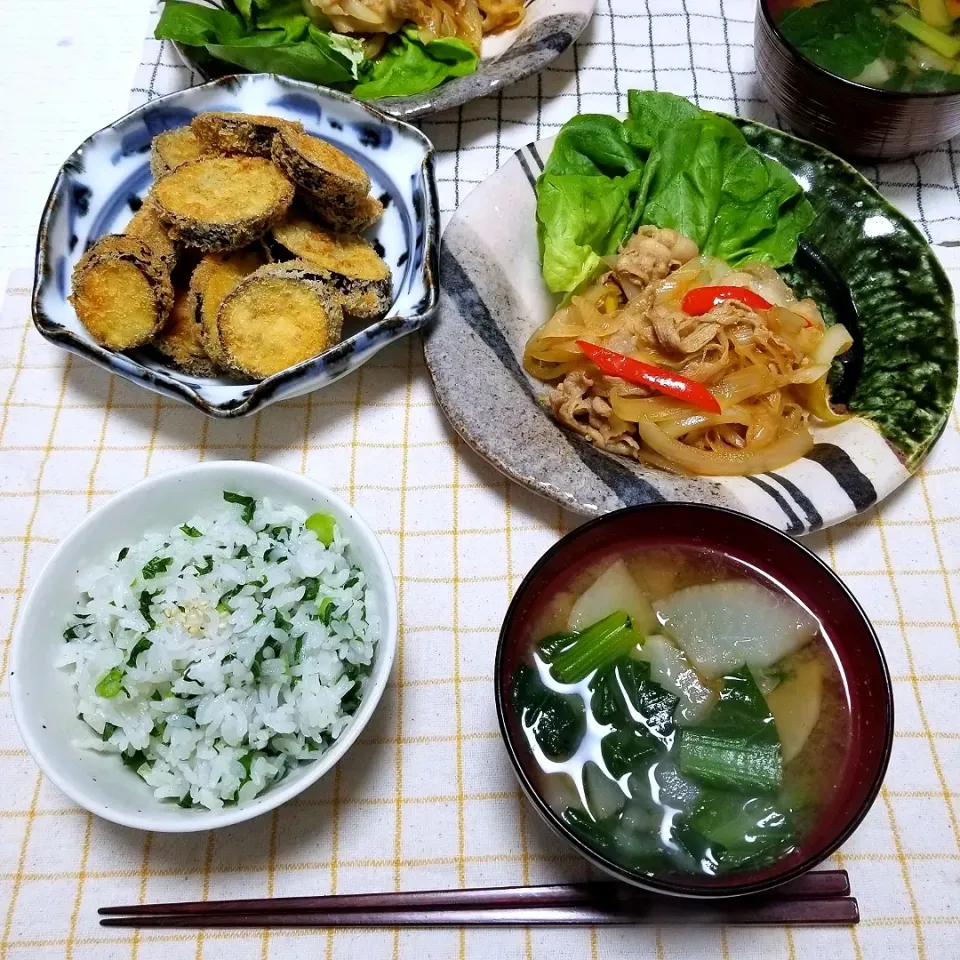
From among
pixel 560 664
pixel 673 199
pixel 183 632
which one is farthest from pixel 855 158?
pixel 183 632

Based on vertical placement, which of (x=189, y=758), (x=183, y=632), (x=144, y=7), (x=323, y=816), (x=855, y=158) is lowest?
(x=323, y=816)

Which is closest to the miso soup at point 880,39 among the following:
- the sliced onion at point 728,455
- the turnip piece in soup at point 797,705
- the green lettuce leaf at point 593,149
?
the green lettuce leaf at point 593,149

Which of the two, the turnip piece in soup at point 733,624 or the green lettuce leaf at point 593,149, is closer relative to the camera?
the turnip piece in soup at point 733,624

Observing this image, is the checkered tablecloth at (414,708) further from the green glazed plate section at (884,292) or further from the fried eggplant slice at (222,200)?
the fried eggplant slice at (222,200)

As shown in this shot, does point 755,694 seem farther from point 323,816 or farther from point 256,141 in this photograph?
point 256,141

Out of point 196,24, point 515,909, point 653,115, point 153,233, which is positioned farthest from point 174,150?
point 515,909

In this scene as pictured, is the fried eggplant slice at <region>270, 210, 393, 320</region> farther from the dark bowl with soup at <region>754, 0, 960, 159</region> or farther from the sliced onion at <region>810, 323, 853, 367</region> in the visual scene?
the dark bowl with soup at <region>754, 0, 960, 159</region>
